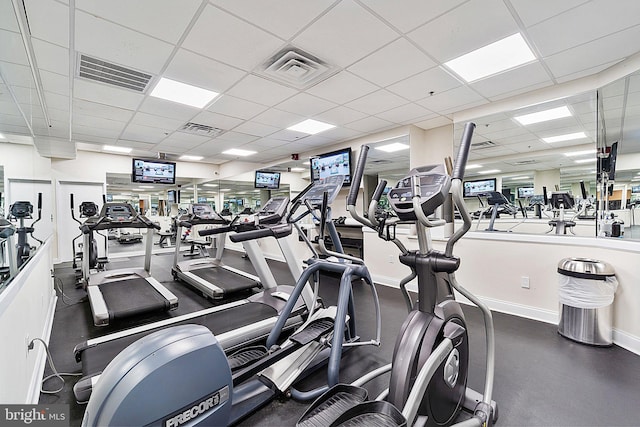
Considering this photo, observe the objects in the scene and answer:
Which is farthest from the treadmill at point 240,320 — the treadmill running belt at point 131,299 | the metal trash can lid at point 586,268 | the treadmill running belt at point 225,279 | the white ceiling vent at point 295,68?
the metal trash can lid at point 586,268

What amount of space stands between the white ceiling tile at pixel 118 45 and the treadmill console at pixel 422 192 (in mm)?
2378

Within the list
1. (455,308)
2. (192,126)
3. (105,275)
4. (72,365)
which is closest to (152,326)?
(72,365)

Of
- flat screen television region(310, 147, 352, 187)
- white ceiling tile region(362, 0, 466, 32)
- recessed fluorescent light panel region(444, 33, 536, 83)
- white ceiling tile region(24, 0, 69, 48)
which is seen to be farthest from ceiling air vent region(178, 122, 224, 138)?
recessed fluorescent light panel region(444, 33, 536, 83)

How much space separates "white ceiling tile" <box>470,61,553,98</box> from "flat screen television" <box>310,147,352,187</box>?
2.56 m

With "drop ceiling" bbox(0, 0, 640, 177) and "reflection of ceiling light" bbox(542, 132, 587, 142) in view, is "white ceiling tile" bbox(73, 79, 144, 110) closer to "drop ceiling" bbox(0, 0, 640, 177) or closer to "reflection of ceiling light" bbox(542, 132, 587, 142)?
"drop ceiling" bbox(0, 0, 640, 177)

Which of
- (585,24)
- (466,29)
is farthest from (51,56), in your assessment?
(585,24)

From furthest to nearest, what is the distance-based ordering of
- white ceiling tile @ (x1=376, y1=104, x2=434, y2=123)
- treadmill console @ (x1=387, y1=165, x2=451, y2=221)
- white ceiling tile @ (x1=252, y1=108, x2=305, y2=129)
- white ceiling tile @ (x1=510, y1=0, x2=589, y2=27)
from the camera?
white ceiling tile @ (x1=252, y1=108, x2=305, y2=129)
white ceiling tile @ (x1=376, y1=104, x2=434, y2=123)
white ceiling tile @ (x1=510, y1=0, x2=589, y2=27)
treadmill console @ (x1=387, y1=165, x2=451, y2=221)

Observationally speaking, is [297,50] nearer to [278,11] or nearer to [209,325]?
[278,11]

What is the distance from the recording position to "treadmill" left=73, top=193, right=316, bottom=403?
210cm

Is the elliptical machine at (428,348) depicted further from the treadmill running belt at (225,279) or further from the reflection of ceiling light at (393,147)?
the reflection of ceiling light at (393,147)

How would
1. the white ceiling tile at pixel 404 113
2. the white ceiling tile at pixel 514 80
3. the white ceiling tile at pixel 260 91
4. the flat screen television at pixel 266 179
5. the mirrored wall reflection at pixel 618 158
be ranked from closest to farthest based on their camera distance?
the white ceiling tile at pixel 514 80, the mirrored wall reflection at pixel 618 158, the white ceiling tile at pixel 260 91, the white ceiling tile at pixel 404 113, the flat screen television at pixel 266 179

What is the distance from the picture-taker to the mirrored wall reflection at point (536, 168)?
3287 millimetres

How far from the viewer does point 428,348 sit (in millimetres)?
1406

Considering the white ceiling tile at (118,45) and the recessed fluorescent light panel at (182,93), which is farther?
the recessed fluorescent light panel at (182,93)
